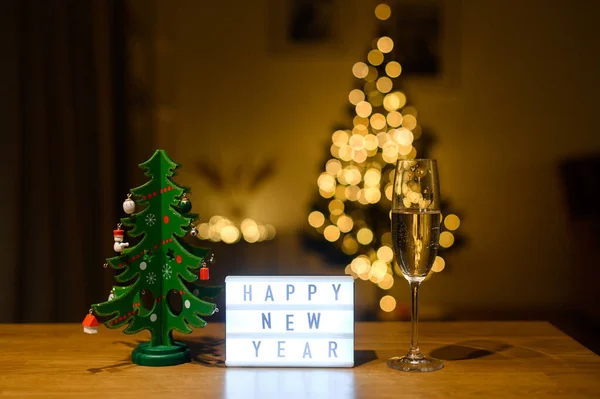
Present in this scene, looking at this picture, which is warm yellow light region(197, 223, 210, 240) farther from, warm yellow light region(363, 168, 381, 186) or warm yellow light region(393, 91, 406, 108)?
warm yellow light region(393, 91, 406, 108)

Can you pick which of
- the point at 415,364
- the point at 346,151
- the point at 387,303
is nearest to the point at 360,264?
the point at 387,303

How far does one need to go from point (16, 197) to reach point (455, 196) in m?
1.47

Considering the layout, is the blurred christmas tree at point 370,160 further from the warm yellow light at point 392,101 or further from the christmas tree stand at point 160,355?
the christmas tree stand at point 160,355

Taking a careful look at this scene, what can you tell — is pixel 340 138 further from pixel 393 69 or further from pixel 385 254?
pixel 385 254

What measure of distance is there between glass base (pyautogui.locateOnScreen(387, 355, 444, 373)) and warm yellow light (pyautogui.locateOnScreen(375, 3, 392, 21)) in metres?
1.61

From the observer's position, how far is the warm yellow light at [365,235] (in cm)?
243

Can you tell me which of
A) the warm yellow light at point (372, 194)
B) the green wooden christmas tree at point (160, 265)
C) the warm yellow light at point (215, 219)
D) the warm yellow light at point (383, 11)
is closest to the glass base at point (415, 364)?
the green wooden christmas tree at point (160, 265)

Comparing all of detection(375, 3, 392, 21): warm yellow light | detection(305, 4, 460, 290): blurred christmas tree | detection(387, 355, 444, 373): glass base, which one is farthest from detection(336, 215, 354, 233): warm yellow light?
detection(387, 355, 444, 373): glass base

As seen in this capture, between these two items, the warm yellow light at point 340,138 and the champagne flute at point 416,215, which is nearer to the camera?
the champagne flute at point 416,215

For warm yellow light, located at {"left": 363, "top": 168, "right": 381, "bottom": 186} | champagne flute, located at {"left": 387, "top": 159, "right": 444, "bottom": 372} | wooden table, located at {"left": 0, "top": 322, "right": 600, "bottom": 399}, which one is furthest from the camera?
warm yellow light, located at {"left": 363, "top": 168, "right": 381, "bottom": 186}

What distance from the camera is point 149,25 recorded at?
2393 mm

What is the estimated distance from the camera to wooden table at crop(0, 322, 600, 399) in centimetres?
91

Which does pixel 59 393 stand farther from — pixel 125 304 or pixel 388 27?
pixel 388 27

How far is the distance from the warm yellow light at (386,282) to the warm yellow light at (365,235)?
14 cm
